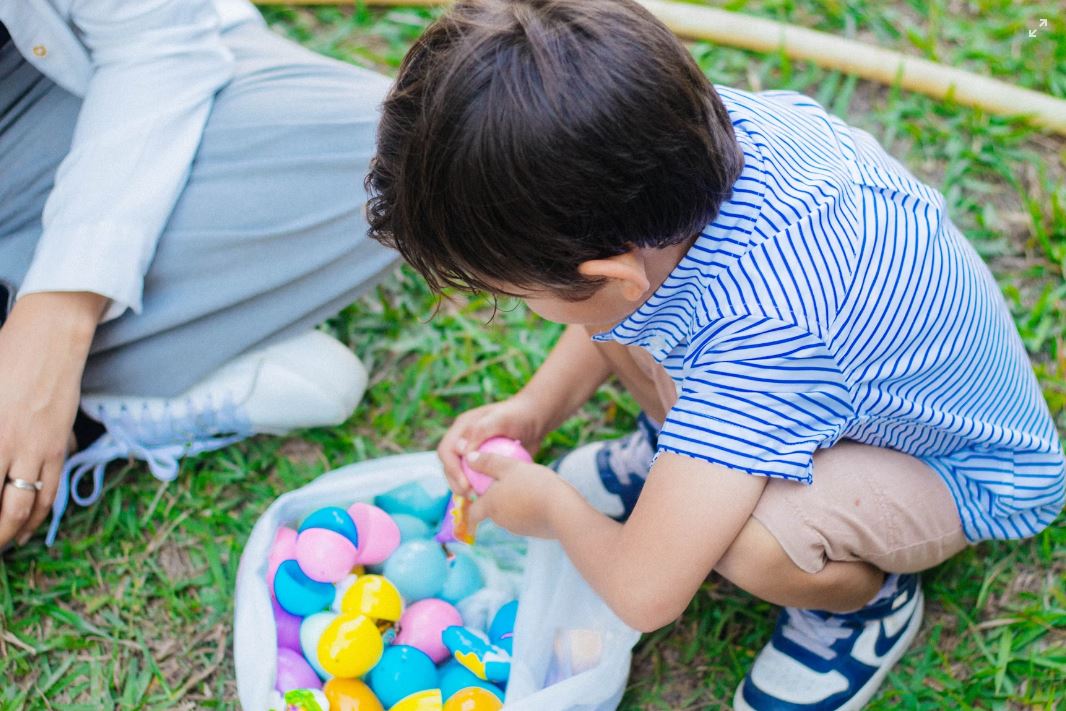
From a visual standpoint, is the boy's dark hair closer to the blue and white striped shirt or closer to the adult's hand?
the blue and white striped shirt

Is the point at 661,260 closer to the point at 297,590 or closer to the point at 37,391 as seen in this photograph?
the point at 297,590

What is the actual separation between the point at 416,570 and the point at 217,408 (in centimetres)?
39

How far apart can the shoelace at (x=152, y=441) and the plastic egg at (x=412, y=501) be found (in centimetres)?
25

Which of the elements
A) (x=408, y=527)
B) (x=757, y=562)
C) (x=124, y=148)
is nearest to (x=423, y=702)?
(x=408, y=527)

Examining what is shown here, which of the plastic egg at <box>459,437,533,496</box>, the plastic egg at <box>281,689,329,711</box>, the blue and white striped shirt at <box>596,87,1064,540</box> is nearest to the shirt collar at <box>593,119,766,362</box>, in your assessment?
the blue and white striped shirt at <box>596,87,1064,540</box>

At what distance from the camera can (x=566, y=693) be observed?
117 cm

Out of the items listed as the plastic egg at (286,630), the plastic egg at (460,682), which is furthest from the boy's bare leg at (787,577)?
the plastic egg at (286,630)

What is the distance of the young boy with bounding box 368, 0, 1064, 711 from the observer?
2.83 feet

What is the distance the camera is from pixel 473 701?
1.17 meters

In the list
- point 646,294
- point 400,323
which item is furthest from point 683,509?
point 400,323

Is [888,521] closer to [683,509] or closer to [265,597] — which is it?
[683,509]

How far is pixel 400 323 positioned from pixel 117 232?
48 cm

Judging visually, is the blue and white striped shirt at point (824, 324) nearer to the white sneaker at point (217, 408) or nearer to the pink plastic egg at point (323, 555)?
the pink plastic egg at point (323, 555)

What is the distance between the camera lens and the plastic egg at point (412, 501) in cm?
142
